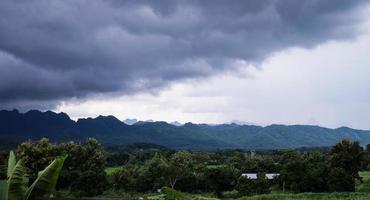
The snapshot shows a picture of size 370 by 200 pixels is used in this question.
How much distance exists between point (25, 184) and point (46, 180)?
1.44 feet

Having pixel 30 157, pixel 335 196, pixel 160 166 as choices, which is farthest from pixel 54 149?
pixel 335 196

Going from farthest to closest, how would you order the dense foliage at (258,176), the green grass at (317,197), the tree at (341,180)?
1. the dense foliage at (258,176)
2. the tree at (341,180)
3. the green grass at (317,197)

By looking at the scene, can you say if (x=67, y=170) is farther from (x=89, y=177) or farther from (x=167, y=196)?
(x=167, y=196)

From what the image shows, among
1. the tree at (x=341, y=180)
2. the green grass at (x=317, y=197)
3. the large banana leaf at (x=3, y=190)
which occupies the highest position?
the large banana leaf at (x=3, y=190)

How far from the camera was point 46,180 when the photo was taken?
10.1m

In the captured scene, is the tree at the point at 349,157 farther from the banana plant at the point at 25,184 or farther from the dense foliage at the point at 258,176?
the banana plant at the point at 25,184

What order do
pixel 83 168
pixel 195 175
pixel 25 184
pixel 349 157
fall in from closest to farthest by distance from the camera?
pixel 25 184 → pixel 83 168 → pixel 349 157 → pixel 195 175

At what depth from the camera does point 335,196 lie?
1869 inches

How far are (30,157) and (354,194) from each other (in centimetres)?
3241

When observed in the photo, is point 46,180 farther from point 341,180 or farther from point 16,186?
point 341,180

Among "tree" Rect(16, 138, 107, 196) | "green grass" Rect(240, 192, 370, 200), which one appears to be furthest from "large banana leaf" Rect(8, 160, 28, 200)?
"tree" Rect(16, 138, 107, 196)

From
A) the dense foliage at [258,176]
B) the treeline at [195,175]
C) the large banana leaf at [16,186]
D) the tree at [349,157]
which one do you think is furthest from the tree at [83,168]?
the large banana leaf at [16,186]

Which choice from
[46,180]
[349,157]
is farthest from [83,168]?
[46,180]

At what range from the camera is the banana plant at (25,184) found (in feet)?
31.4
